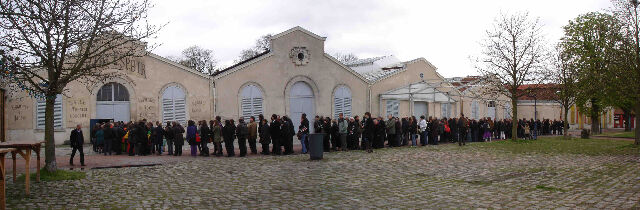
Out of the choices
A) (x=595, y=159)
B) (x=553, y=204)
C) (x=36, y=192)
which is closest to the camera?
(x=553, y=204)

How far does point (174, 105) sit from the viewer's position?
24422 mm

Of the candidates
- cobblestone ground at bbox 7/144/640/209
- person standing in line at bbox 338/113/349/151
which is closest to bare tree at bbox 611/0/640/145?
cobblestone ground at bbox 7/144/640/209

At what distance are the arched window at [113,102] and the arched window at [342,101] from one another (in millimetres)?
11898

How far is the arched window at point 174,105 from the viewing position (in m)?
24.3

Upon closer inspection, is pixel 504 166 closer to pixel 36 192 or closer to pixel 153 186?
pixel 153 186

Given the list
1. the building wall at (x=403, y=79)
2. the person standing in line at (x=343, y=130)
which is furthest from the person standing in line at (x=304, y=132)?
the building wall at (x=403, y=79)

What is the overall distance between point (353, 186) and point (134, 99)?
16.8 meters

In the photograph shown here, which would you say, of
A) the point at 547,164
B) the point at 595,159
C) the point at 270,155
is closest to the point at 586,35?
the point at 595,159

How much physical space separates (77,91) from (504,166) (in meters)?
19.1

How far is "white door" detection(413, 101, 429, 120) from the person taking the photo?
33469 millimetres

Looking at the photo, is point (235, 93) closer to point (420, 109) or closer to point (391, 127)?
point (391, 127)

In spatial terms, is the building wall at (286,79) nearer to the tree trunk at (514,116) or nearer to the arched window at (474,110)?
the tree trunk at (514,116)

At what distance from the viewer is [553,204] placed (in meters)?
7.98

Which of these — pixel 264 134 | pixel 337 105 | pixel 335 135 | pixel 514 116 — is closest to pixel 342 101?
pixel 337 105
